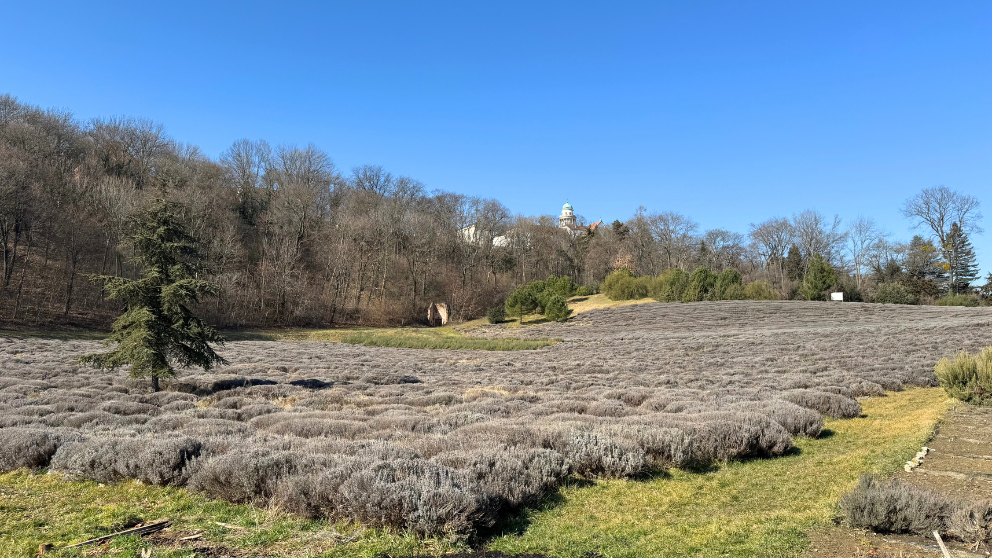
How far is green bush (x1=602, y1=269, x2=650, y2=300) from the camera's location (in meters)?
56.1

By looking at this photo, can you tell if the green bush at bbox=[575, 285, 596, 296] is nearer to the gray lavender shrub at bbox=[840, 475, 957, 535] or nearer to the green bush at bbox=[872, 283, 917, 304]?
the green bush at bbox=[872, 283, 917, 304]

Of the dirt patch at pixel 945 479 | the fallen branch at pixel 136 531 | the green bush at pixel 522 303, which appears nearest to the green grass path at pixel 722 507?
the dirt patch at pixel 945 479

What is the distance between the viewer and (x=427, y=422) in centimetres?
917

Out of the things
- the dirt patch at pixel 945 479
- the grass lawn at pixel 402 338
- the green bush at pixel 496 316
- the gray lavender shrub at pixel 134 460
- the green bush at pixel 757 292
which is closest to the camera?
the dirt patch at pixel 945 479

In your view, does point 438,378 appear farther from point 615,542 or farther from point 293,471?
point 615,542

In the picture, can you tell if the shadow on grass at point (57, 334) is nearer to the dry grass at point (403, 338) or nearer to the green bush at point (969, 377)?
the dry grass at point (403, 338)

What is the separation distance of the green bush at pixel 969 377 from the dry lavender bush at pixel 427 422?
1.83 meters

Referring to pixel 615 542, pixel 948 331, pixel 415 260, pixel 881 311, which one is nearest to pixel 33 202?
pixel 415 260

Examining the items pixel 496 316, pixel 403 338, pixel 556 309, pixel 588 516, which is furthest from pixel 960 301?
pixel 588 516

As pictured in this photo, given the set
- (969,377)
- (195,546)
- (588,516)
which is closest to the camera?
(195,546)

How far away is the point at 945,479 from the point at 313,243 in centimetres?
5872

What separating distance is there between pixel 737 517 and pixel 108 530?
5.79 meters

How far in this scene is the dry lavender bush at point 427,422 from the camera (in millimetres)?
5113

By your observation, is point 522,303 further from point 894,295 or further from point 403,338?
point 894,295
